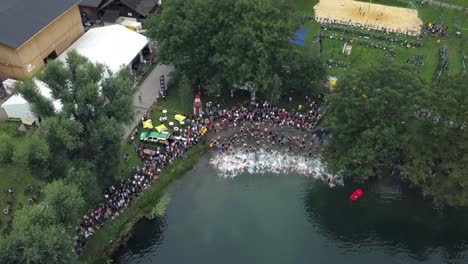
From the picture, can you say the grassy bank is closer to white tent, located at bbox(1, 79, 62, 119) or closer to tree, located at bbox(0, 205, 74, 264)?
tree, located at bbox(0, 205, 74, 264)

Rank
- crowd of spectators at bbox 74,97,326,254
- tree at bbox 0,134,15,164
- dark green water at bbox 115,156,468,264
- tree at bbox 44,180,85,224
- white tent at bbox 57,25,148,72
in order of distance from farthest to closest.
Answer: white tent at bbox 57,25,148,72 < crowd of spectators at bbox 74,97,326,254 < dark green water at bbox 115,156,468,264 < tree at bbox 0,134,15,164 < tree at bbox 44,180,85,224

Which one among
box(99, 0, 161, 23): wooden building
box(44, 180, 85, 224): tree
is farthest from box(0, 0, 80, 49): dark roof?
box(44, 180, 85, 224): tree

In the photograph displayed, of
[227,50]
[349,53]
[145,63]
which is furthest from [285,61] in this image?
[145,63]

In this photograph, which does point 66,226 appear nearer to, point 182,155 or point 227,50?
point 182,155

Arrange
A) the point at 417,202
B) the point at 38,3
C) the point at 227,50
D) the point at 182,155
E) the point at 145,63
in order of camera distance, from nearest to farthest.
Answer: the point at 417,202, the point at 182,155, the point at 227,50, the point at 38,3, the point at 145,63

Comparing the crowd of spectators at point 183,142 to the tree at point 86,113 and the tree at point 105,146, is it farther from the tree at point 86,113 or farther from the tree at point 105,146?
the tree at point 86,113

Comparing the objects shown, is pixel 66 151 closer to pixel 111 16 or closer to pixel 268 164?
pixel 268 164
